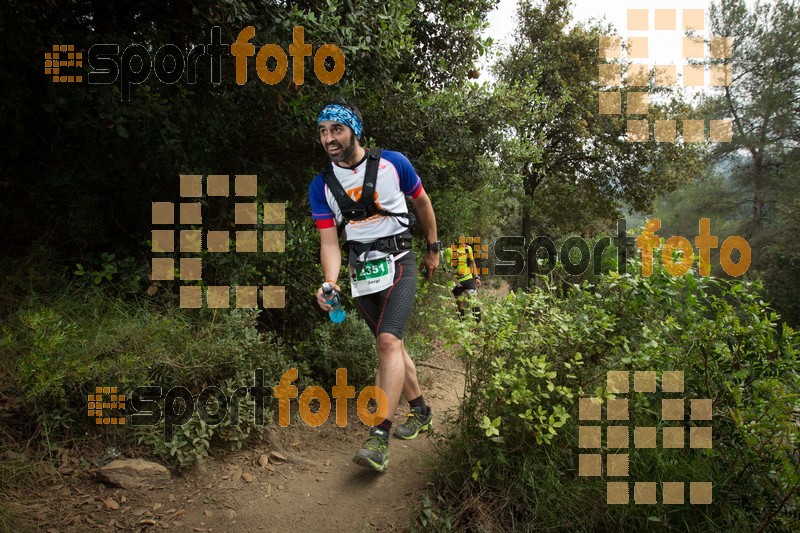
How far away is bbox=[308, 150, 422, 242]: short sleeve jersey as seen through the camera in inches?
136

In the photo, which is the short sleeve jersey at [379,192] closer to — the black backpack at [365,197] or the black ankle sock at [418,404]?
the black backpack at [365,197]

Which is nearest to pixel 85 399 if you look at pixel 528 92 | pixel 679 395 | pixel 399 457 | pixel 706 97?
pixel 399 457

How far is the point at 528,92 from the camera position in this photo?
26.8 ft

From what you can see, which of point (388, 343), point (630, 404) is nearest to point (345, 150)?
point (388, 343)

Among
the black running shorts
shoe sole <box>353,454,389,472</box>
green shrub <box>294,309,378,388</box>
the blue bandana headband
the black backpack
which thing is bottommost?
shoe sole <box>353,454,389,472</box>

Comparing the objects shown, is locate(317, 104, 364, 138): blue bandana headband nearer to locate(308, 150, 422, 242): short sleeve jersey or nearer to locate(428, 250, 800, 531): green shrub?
locate(308, 150, 422, 242): short sleeve jersey

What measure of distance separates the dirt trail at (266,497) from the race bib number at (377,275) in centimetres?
108

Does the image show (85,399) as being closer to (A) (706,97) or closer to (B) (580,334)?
(B) (580,334)
